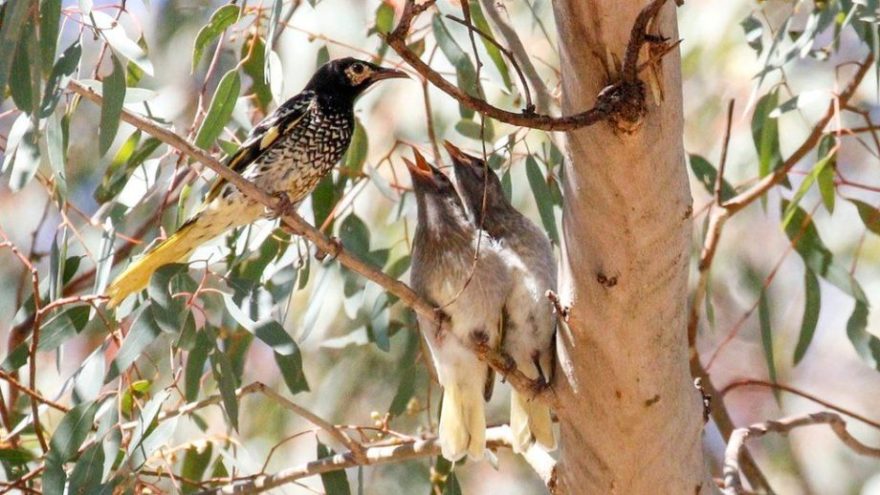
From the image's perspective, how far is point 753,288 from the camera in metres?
4.36

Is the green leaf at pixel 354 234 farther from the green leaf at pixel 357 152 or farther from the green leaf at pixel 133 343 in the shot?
the green leaf at pixel 133 343

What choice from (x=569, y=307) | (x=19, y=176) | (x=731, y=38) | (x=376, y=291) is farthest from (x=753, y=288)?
(x=19, y=176)

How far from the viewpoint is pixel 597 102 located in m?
1.98

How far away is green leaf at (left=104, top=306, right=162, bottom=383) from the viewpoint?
8.65ft

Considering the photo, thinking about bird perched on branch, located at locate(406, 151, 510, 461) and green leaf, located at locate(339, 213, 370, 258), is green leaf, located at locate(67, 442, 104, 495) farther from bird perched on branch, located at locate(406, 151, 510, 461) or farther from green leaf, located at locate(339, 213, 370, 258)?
green leaf, located at locate(339, 213, 370, 258)

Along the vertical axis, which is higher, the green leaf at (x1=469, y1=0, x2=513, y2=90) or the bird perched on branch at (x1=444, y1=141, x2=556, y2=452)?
the green leaf at (x1=469, y1=0, x2=513, y2=90)

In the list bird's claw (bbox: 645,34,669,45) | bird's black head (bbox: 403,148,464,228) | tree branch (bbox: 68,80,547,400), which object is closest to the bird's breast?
bird's black head (bbox: 403,148,464,228)

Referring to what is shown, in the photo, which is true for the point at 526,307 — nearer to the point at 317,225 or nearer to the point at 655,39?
the point at 317,225

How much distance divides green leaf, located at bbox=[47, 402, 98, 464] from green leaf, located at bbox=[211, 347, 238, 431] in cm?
26

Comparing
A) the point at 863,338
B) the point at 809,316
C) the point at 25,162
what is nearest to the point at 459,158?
the point at 809,316

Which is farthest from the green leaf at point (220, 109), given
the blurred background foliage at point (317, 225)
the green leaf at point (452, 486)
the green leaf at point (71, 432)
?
the green leaf at point (452, 486)

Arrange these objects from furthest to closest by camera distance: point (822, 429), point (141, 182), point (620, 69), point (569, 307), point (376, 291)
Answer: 1. point (822, 429)
2. point (376, 291)
3. point (141, 182)
4. point (569, 307)
5. point (620, 69)

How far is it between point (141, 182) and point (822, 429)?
11.6ft

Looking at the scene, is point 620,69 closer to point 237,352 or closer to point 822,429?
point 237,352
